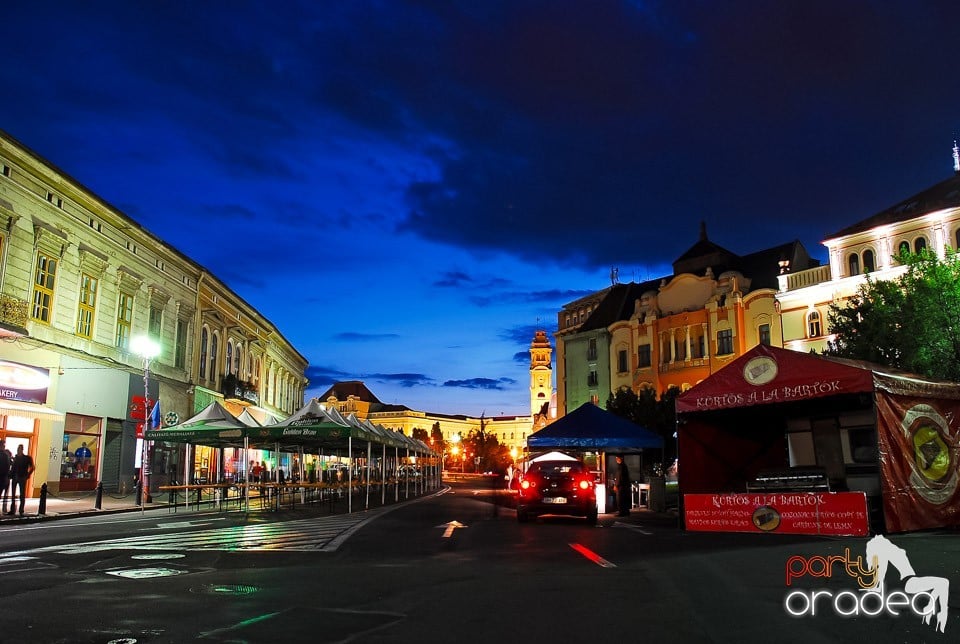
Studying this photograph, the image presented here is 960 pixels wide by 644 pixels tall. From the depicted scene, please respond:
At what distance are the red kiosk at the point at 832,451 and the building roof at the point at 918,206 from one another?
Answer: 25.9 meters

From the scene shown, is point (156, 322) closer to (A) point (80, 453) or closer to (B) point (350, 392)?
(A) point (80, 453)

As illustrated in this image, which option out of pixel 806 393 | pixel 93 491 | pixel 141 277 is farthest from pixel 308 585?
pixel 141 277

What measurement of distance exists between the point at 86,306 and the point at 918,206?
3992cm

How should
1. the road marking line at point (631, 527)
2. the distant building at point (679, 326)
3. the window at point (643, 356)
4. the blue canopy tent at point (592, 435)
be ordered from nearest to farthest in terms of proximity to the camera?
the road marking line at point (631, 527) < the blue canopy tent at point (592, 435) < the distant building at point (679, 326) < the window at point (643, 356)

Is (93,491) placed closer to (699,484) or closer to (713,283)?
(699,484)

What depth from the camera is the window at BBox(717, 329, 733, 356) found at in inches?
2025

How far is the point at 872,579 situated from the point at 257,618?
6.34 m

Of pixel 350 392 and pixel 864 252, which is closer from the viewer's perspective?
pixel 864 252

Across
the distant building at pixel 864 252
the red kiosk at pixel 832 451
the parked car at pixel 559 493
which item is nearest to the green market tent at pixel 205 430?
the parked car at pixel 559 493

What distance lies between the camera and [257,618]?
691 centimetres

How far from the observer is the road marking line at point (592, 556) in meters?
10.8

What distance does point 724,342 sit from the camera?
5209 cm

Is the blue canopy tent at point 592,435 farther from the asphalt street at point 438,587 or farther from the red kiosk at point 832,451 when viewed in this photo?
the asphalt street at point 438,587

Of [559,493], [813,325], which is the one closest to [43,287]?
[559,493]
